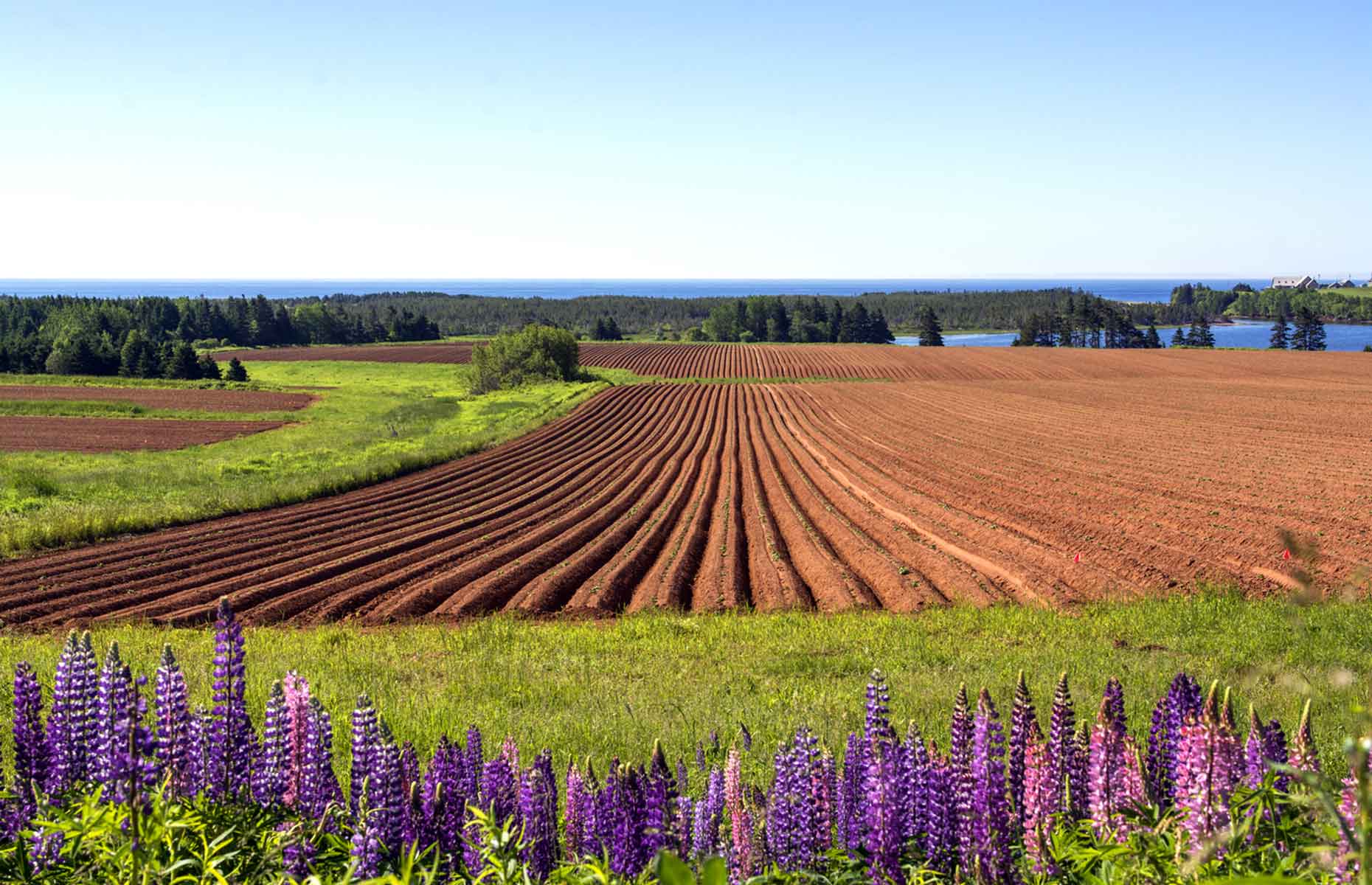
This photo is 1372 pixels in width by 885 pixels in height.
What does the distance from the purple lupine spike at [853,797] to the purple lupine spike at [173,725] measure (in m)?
2.70

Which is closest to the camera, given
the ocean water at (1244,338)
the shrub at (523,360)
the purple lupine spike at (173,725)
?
the purple lupine spike at (173,725)

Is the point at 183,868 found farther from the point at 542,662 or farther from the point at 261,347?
the point at 261,347

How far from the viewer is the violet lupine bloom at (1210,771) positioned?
3.18 meters

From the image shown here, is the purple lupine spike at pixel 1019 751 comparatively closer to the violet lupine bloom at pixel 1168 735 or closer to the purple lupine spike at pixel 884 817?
the purple lupine spike at pixel 884 817

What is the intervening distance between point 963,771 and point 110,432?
58.2m

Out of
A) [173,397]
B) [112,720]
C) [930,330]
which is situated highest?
[930,330]

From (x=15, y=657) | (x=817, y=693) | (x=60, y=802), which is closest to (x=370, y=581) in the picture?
(x=15, y=657)

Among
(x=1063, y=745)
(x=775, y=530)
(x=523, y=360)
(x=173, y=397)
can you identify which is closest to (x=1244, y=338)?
(x=523, y=360)

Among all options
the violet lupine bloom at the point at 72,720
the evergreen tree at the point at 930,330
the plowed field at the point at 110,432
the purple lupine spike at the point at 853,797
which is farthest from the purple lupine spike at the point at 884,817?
the evergreen tree at the point at 930,330

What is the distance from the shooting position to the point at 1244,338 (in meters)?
157

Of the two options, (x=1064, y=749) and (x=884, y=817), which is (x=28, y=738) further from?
(x=1064, y=749)

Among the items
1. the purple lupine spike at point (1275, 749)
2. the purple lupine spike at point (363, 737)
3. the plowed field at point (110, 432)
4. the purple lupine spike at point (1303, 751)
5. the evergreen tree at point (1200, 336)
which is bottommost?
the plowed field at point (110, 432)

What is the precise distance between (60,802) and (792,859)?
2997 millimetres

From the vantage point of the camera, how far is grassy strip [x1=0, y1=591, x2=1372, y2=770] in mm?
8828
